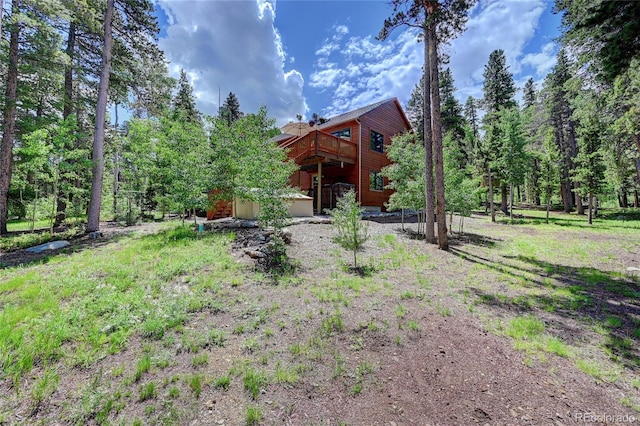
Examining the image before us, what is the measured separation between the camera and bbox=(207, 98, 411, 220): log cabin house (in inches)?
613

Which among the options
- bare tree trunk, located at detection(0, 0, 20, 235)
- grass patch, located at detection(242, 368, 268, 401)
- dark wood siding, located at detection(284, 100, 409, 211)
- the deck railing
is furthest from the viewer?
dark wood siding, located at detection(284, 100, 409, 211)

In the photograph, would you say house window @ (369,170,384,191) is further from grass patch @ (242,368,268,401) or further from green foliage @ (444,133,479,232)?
grass patch @ (242,368,268,401)

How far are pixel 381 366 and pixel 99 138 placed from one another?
1323 centimetres

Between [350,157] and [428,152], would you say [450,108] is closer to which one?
[350,157]

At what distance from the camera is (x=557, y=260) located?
7.68 meters

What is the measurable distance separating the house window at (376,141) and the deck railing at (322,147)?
2029mm

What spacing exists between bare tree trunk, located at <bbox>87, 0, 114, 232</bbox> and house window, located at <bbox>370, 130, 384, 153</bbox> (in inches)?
586

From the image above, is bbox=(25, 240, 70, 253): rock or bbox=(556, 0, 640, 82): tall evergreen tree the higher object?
bbox=(556, 0, 640, 82): tall evergreen tree

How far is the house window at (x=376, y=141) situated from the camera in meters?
18.6

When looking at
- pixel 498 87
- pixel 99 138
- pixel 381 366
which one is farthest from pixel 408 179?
pixel 498 87

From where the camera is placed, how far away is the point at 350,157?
1706 centimetres

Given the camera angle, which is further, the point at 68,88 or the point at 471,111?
the point at 471,111

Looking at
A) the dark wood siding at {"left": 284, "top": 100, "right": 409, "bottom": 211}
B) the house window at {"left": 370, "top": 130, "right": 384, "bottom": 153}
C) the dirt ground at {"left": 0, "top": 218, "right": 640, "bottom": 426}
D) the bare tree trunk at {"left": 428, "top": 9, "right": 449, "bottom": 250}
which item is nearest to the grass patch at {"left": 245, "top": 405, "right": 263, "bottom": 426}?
the dirt ground at {"left": 0, "top": 218, "right": 640, "bottom": 426}

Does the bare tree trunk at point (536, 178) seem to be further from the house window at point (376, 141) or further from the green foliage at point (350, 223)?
the green foliage at point (350, 223)
